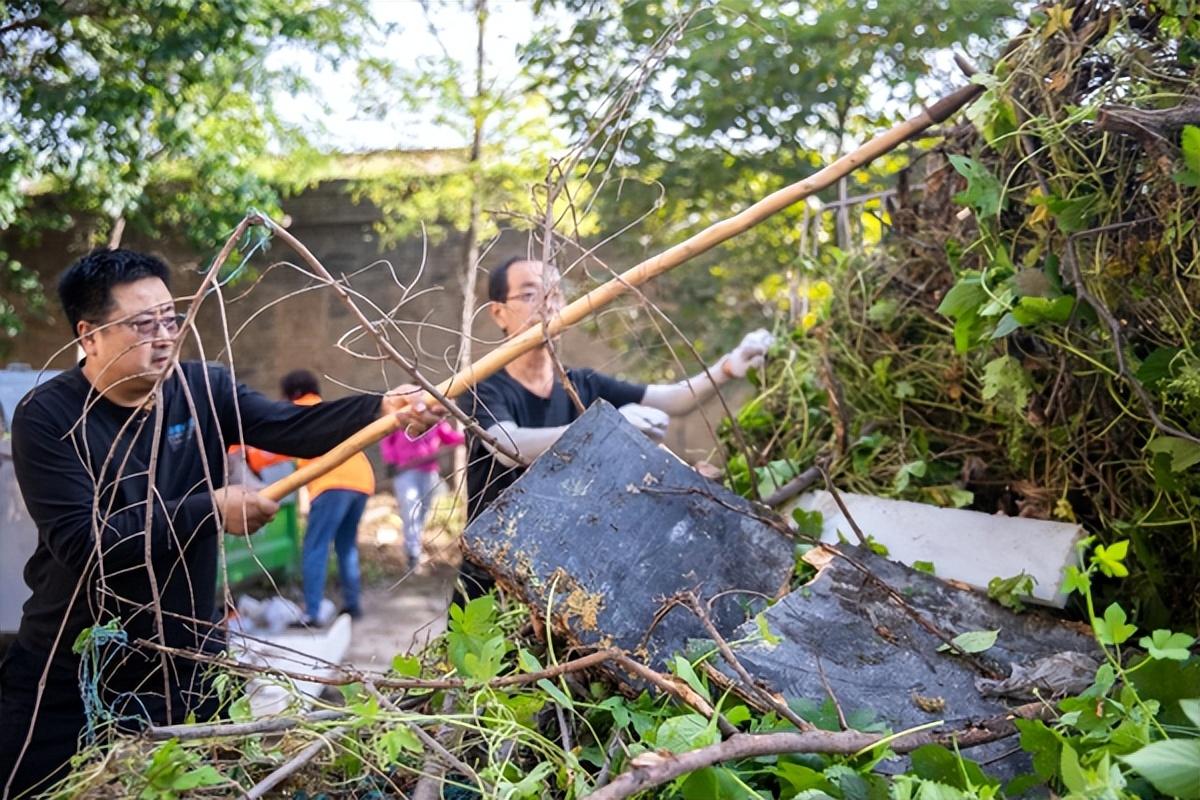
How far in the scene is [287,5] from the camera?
636cm

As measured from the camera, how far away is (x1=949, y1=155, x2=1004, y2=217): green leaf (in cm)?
196

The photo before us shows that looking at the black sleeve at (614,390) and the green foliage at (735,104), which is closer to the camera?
the black sleeve at (614,390)

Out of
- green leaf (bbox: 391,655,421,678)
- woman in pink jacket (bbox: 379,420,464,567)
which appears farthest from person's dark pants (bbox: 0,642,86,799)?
woman in pink jacket (bbox: 379,420,464,567)

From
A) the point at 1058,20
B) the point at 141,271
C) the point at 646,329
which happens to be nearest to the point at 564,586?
the point at 141,271

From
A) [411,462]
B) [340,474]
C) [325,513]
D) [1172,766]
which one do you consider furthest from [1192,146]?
[411,462]

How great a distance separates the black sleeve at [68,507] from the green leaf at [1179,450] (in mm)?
1671

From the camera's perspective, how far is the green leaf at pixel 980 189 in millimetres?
1961

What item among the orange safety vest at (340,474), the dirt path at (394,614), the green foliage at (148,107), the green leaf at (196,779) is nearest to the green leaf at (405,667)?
the green leaf at (196,779)

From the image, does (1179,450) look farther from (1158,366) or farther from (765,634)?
(765,634)

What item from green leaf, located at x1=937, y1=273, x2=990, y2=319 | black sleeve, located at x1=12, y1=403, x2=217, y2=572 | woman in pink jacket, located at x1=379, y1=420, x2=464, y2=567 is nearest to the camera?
green leaf, located at x1=937, y1=273, x2=990, y2=319

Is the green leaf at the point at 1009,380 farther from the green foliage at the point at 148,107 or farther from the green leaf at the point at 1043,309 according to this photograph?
the green foliage at the point at 148,107

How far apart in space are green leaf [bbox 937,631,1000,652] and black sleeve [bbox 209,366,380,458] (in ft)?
4.03

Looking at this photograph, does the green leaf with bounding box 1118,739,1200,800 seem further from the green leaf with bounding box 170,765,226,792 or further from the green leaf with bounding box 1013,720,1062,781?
the green leaf with bounding box 170,765,226,792

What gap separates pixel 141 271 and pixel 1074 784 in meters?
1.94
